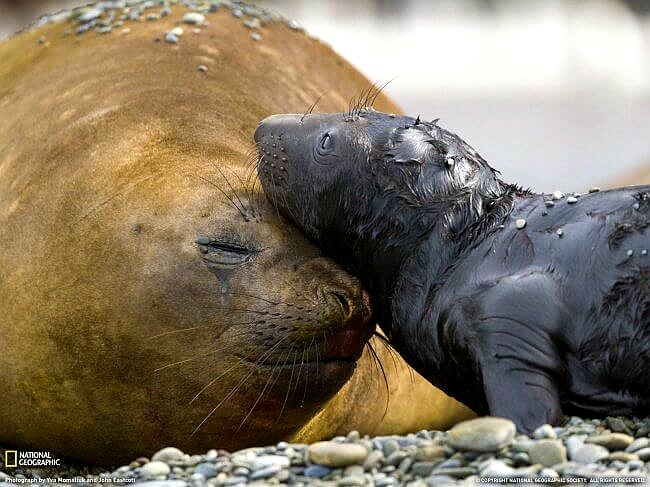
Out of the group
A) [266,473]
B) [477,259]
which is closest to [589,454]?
[266,473]

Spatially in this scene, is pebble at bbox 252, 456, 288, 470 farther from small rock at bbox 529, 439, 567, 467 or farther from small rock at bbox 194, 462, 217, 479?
small rock at bbox 529, 439, 567, 467

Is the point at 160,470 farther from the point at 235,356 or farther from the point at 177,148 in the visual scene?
the point at 177,148

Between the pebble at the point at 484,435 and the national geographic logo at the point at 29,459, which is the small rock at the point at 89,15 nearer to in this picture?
the national geographic logo at the point at 29,459

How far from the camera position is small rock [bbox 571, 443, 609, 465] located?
398 centimetres

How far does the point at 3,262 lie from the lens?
5805mm

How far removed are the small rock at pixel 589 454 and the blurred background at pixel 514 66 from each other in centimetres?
952

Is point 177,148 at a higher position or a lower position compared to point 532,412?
higher

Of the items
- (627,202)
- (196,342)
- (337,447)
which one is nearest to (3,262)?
(196,342)

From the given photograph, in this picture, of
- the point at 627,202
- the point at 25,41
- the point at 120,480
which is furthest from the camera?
the point at 25,41

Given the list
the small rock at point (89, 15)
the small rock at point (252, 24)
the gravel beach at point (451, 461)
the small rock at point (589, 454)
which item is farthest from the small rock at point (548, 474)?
the small rock at point (89, 15)

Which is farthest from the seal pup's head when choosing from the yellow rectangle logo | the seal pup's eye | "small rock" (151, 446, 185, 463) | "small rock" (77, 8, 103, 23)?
"small rock" (77, 8, 103, 23)

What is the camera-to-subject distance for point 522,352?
4.46 metres

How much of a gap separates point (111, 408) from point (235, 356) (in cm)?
58

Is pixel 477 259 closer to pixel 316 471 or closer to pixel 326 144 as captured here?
pixel 326 144
